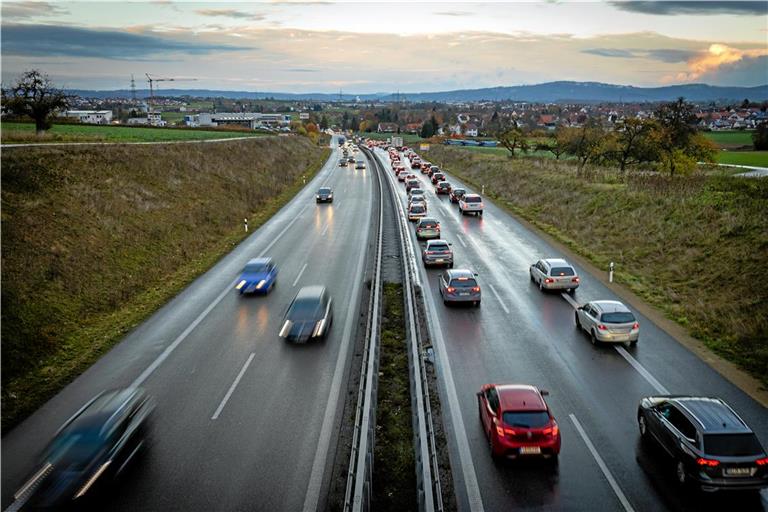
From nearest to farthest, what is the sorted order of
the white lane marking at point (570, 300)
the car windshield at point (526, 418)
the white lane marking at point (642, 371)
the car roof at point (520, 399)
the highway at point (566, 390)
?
the highway at point (566, 390) < the car windshield at point (526, 418) < the car roof at point (520, 399) < the white lane marking at point (642, 371) < the white lane marking at point (570, 300)

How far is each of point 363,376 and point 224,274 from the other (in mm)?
15552

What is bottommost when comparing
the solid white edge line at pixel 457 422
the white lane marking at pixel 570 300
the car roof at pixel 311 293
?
the solid white edge line at pixel 457 422

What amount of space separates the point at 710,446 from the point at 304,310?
1250cm

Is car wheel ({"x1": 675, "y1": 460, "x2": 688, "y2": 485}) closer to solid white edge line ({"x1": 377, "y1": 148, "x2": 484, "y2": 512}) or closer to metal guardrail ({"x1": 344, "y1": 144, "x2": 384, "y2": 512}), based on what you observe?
solid white edge line ({"x1": 377, "y1": 148, "x2": 484, "y2": 512})

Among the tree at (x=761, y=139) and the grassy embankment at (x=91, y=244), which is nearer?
the grassy embankment at (x=91, y=244)

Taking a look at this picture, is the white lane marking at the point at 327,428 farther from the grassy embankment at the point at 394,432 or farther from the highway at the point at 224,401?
the grassy embankment at the point at 394,432

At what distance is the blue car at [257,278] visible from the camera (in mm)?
23656

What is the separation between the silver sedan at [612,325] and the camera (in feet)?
58.3

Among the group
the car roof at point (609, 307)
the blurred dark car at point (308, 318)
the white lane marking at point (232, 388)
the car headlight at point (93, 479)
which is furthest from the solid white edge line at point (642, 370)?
the car headlight at point (93, 479)

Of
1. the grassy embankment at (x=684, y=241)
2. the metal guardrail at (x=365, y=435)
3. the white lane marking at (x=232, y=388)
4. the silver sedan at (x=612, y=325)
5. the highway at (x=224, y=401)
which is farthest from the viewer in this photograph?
the grassy embankment at (x=684, y=241)

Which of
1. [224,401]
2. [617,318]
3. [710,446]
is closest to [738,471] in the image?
[710,446]

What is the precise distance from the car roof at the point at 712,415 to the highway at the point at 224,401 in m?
7.52

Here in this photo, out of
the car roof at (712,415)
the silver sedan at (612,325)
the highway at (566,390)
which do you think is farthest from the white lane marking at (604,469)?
the silver sedan at (612,325)

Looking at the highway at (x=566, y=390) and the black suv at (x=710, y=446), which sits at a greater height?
the black suv at (x=710, y=446)
